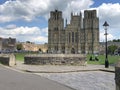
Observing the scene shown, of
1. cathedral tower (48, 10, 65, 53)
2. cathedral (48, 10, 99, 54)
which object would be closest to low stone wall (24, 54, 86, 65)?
cathedral (48, 10, 99, 54)

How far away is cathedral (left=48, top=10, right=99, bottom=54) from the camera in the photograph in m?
162

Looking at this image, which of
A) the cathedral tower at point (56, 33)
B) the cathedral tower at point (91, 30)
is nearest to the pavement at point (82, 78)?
the cathedral tower at point (91, 30)

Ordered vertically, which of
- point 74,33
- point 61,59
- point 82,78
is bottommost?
point 82,78

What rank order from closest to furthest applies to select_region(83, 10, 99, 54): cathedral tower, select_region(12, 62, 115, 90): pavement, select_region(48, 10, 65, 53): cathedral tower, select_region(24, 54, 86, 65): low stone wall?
select_region(12, 62, 115, 90): pavement
select_region(24, 54, 86, 65): low stone wall
select_region(83, 10, 99, 54): cathedral tower
select_region(48, 10, 65, 53): cathedral tower

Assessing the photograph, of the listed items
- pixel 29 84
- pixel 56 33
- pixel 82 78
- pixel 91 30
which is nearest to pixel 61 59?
pixel 82 78

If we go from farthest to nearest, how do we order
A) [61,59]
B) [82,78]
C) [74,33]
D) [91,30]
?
[74,33] < [91,30] < [61,59] < [82,78]

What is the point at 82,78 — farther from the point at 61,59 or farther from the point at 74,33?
the point at 74,33

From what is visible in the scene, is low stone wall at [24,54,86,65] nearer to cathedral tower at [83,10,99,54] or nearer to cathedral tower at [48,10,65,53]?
cathedral tower at [83,10,99,54]

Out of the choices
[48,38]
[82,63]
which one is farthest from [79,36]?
[82,63]

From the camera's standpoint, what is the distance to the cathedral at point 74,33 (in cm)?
16150

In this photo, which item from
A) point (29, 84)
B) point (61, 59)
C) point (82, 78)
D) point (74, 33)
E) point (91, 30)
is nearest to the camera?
point (29, 84)

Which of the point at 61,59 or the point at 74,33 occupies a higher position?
the point at 74,33

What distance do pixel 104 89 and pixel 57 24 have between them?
A: 152216mm

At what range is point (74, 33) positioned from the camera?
540ft
